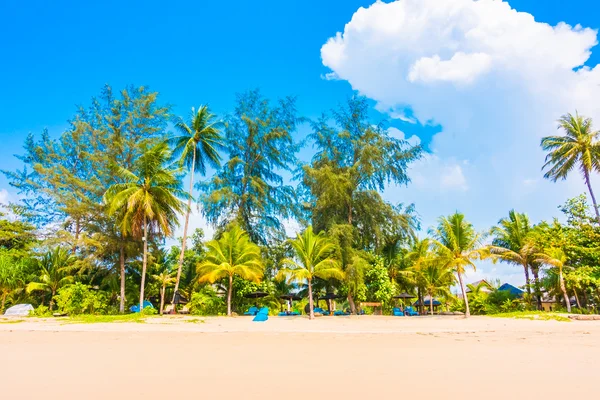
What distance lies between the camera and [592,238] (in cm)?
2091

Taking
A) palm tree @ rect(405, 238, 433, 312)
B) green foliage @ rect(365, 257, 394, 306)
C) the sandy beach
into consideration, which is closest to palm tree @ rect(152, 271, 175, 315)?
green foliage @ rect(365, 257, 394, 306)

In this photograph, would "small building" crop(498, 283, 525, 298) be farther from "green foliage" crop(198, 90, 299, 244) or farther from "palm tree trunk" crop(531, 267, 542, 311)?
"green foliage" crop(198, 90, 299, 244)

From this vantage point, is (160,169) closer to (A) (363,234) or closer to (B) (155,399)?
(A) (363,234)

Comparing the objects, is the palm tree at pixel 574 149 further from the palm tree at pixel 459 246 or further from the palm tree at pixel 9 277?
the palm tree at pixel 9 277

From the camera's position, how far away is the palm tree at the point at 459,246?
62.6ft

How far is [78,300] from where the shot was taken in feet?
65.2

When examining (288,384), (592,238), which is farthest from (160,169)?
(592,238)

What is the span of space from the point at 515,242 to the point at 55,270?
101 ft

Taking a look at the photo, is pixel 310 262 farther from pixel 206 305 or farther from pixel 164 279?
pixel 164 279

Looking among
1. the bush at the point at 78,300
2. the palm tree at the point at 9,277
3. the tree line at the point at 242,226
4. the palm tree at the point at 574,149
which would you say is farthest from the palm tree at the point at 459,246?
the palm tree at the point at 9,277

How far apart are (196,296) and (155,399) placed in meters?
18.6

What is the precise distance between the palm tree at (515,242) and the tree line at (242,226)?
0.31 ft

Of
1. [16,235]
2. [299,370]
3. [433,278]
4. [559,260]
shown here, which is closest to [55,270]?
[16,235]

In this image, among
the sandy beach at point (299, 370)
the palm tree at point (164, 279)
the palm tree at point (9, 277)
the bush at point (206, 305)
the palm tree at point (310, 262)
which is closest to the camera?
the sandy beach at point (299, 370)
